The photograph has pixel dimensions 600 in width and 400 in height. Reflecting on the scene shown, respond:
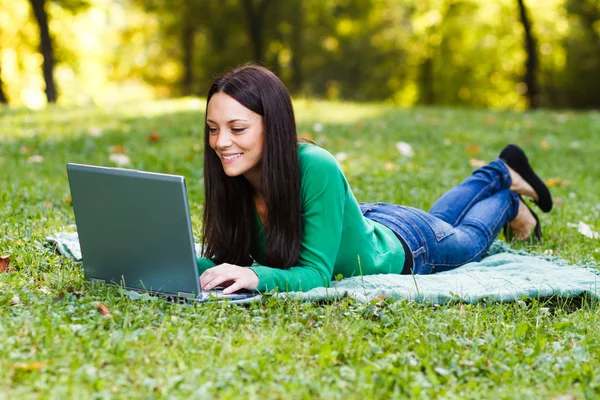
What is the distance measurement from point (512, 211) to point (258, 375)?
2406mm

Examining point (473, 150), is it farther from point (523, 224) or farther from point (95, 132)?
point (95, 132)

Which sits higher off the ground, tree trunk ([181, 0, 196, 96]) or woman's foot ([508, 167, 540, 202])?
tree trunk ([181, 0, 196, 96])

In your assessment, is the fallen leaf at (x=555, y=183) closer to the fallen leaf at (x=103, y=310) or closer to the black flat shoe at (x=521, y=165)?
the black flat shoe at (x=521, y=165)

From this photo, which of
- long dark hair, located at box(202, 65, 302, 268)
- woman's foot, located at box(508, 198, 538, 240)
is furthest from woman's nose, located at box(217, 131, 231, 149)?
woman's foot, located at box(508, 198, 538, 240)

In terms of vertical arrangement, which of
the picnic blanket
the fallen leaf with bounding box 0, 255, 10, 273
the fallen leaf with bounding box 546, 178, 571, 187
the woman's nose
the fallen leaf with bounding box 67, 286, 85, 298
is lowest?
the fallen leaf with bounding box 546, 178, 571, 187

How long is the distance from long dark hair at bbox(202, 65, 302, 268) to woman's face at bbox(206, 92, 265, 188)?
0.10 ft

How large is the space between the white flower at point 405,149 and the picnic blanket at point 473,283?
3593 mm

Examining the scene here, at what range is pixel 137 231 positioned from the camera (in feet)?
8.73

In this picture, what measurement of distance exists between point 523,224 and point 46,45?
1121 cm

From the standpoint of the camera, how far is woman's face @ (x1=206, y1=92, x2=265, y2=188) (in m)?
2.81

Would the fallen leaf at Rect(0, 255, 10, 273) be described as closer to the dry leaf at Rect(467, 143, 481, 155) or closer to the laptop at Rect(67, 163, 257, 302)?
the laptop at Rect(67, 163, 257, 302)

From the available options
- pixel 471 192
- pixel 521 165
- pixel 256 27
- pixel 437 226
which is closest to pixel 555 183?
pixel 521 165

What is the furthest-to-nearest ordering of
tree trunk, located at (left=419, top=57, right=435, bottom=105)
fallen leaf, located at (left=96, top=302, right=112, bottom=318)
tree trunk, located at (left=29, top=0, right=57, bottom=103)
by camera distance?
tree trunk, located at (left=419, top=57, right=435, bottom=105) → tree trunk, located at (left=29, top=0, right=57, bottom=103) → fallen leaf, located at (left=96, top=302, right=112, bottom=318)

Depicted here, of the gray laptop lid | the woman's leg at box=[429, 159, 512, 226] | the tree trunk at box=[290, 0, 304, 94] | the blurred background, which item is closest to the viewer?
the gray laptop lid
